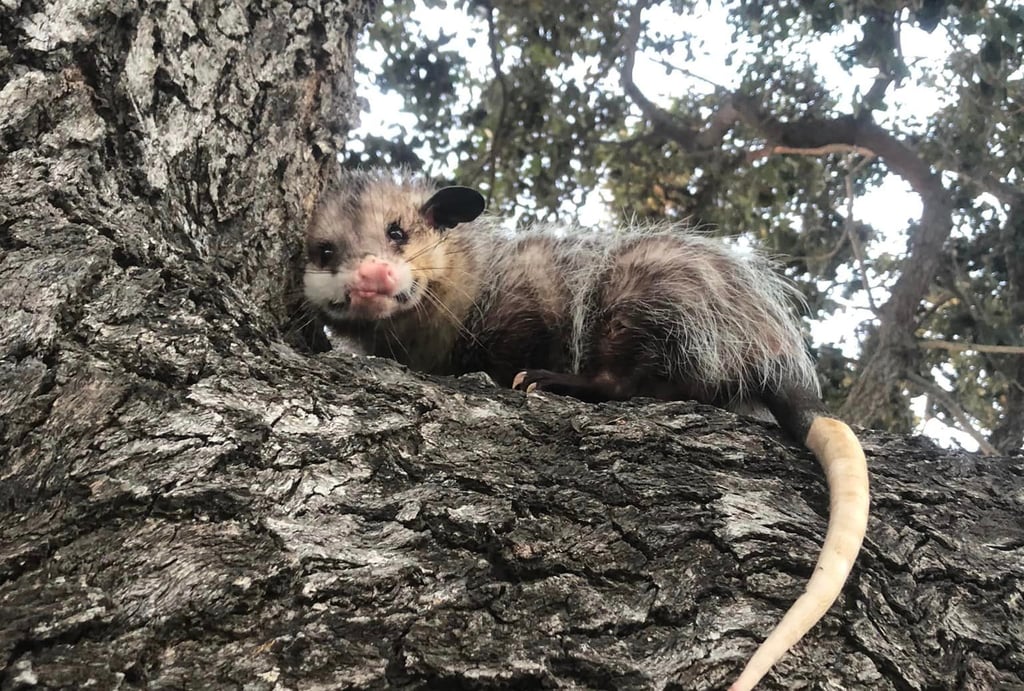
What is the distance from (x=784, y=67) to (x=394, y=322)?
233 centimetres

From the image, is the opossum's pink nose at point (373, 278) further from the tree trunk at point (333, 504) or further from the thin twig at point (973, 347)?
the thin twig at point (973, 347)

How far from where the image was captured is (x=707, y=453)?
53.9 inches

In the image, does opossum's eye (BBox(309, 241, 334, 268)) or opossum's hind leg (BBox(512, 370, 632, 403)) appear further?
opossum's eye (BBox(309, 241, 334, 268))

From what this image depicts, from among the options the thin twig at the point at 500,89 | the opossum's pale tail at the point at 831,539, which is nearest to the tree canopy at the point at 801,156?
the thin twig at the point at 500,89

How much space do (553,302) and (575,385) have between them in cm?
36

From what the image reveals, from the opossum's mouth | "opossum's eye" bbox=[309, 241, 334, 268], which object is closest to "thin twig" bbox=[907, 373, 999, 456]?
the opossum's mouth

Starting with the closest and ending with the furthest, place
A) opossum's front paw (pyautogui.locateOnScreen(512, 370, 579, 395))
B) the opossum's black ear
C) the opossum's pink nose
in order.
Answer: opossum's front paw (pyautogui.locateOnScreen(512, 370, 579, 395)) < the opossum's pink nose < the opossum's black ear

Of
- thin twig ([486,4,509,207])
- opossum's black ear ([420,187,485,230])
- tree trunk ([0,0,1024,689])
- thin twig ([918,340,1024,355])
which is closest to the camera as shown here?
tree trunk ([0,0,1024,689])

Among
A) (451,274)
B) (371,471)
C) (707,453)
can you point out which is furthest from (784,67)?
(371,471)

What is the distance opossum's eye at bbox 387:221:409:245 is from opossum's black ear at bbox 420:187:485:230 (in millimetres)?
99

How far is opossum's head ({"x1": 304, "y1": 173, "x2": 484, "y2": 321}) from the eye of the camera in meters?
2.10

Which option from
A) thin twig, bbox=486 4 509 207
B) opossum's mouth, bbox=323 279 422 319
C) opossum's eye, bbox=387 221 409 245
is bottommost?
opossum's mouth, bbox=323 279 422 319

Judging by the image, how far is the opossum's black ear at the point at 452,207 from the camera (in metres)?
2.39

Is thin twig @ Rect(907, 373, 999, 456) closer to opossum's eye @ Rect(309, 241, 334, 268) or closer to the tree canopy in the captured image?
the tree canopy
